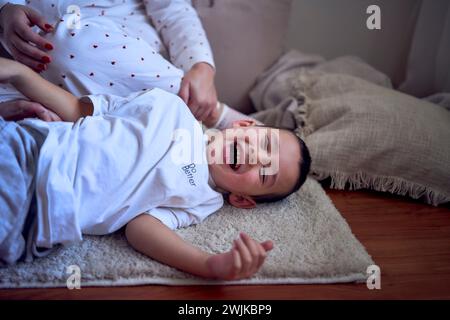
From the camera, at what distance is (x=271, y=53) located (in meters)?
1.40

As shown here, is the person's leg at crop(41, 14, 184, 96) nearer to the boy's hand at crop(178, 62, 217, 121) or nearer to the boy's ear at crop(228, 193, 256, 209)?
the boy's hand at crop(178, 62, 217, 121)

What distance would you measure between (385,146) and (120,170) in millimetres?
698

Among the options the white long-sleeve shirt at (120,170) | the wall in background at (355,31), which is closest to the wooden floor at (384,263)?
the white long-sleeve shirt at (120,170)

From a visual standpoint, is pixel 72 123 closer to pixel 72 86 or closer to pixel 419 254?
pixel 72 86

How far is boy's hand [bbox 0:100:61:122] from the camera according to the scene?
842mm

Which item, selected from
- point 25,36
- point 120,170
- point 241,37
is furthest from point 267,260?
point 241,37

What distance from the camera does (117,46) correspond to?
0.97m

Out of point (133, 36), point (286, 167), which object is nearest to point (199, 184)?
point (286, 167)

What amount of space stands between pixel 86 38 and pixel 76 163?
36 centimetres

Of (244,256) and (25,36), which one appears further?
(25,36)

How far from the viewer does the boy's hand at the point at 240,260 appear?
0.67 m

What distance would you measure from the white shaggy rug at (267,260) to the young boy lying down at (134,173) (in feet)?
0.08

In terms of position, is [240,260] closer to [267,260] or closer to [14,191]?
[267,260]

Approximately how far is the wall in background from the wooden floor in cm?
77
